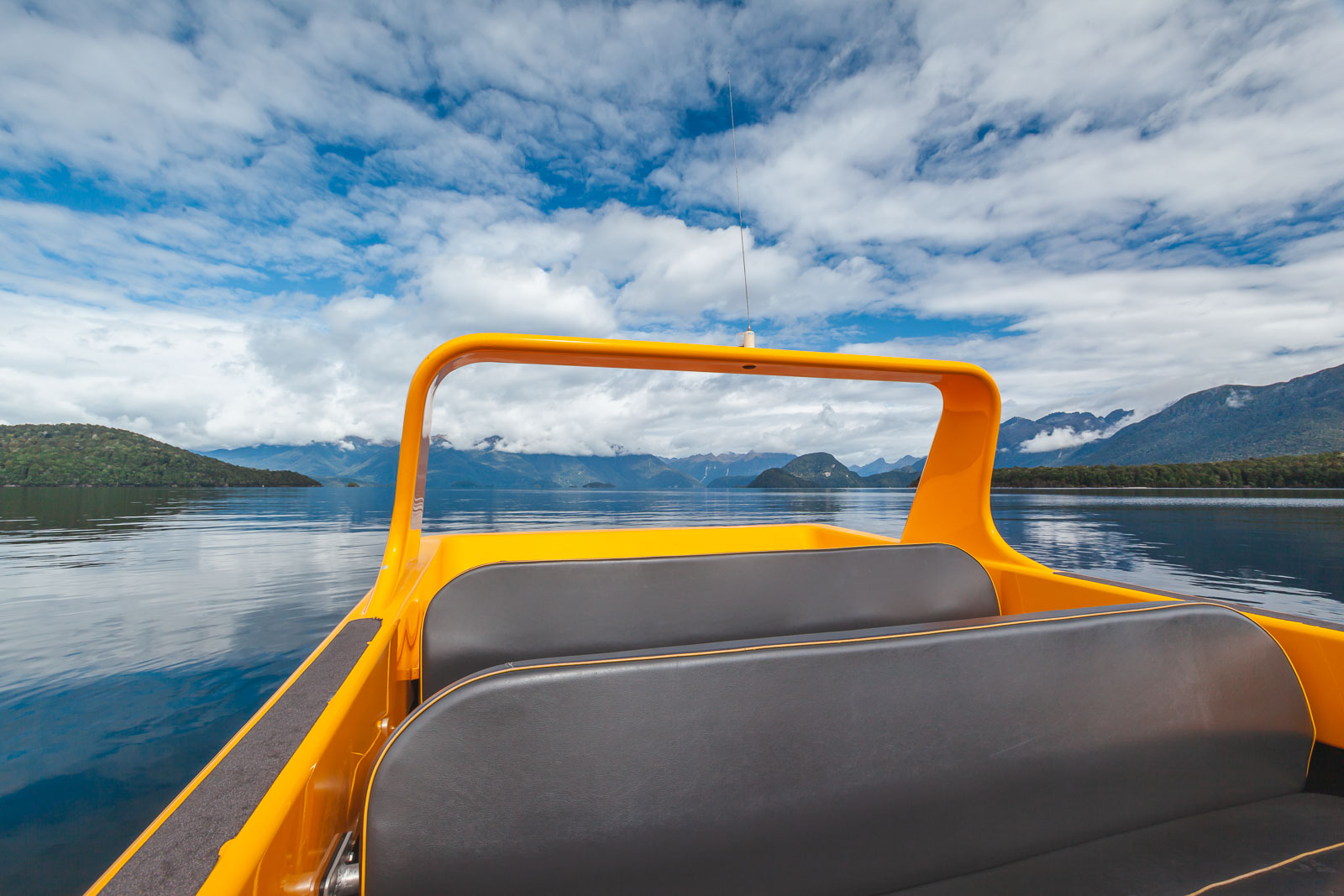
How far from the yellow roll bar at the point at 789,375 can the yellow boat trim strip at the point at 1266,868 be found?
1415mm

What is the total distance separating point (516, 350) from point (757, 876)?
1.74 metres

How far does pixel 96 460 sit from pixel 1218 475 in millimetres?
144007

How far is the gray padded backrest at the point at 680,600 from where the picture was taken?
5.79ft

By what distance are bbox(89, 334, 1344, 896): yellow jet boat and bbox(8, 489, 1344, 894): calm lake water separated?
3.17 m

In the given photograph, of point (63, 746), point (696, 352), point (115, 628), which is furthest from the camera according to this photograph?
point (115, 628)

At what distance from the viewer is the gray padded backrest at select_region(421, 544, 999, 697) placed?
69.5 inches

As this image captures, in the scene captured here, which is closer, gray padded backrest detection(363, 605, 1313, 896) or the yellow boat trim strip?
gray padded backrest detection(363, 605, 1313, 896)

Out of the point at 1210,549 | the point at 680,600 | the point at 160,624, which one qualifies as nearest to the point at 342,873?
the point at 680,600

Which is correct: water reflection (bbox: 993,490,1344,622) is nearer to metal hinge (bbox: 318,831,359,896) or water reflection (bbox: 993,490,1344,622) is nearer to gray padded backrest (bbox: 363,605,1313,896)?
gray padded backrest (bbox: 363,605,1313,896)

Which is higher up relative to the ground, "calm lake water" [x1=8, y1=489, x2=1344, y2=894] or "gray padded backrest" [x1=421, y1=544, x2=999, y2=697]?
"gray padded backrest" [x1=421, y1=544, x2=999, y2=697]

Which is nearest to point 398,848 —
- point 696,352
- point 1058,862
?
point 1058,862

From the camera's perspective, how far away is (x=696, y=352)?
87.3 inches

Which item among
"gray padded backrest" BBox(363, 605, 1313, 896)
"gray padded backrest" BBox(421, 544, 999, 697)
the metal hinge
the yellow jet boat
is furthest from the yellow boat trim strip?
the metal hinge

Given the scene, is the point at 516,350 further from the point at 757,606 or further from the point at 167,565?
the point at 167,565
